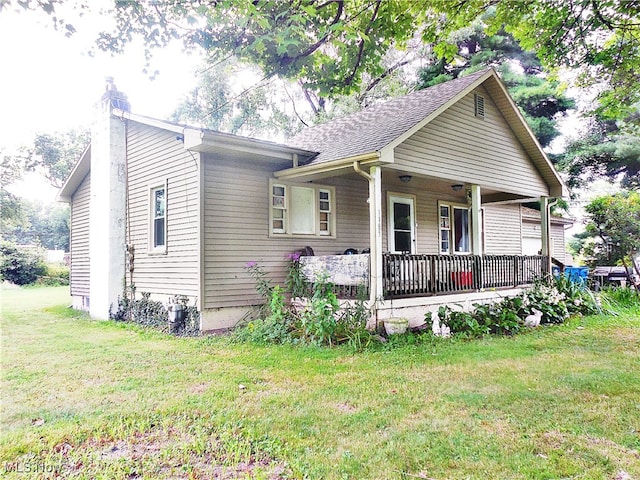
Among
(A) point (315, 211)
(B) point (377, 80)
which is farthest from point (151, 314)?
(B) point (377, 80)

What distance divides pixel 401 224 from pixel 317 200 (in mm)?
2840

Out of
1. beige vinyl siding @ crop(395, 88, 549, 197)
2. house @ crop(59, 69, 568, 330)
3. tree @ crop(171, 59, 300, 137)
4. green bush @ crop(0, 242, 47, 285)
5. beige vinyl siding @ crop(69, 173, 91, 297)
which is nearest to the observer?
house @ crop(59, 69, 568, 330)

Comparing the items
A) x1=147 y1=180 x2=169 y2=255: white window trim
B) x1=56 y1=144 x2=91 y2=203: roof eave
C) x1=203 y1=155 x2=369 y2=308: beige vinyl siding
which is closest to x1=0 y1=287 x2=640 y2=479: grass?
x1=203 y1=155 x2=369 y2=308: beige vinyl siding

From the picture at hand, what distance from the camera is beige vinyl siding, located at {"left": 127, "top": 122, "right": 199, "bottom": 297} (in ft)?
28.1

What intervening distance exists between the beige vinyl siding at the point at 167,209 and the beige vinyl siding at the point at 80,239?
122 inches

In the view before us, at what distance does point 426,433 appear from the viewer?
3.52 metres

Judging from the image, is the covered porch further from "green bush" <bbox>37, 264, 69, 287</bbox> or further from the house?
"green bush" <bbox>37, 264, 69, 287</bbox>

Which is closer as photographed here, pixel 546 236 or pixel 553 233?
pixel 546 236

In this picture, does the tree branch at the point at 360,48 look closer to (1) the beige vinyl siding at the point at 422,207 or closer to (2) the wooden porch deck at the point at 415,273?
(2) the wooden porch deck at the point at 415,273

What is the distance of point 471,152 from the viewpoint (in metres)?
10.1

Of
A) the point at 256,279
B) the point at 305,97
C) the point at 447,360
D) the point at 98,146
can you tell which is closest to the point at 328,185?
the point at 256,279

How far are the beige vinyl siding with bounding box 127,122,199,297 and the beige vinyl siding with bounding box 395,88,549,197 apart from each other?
4261mm

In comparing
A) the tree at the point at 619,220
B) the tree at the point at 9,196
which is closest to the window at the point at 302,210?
the tree at the point at 619,220

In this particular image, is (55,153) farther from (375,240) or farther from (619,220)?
(619,220)
